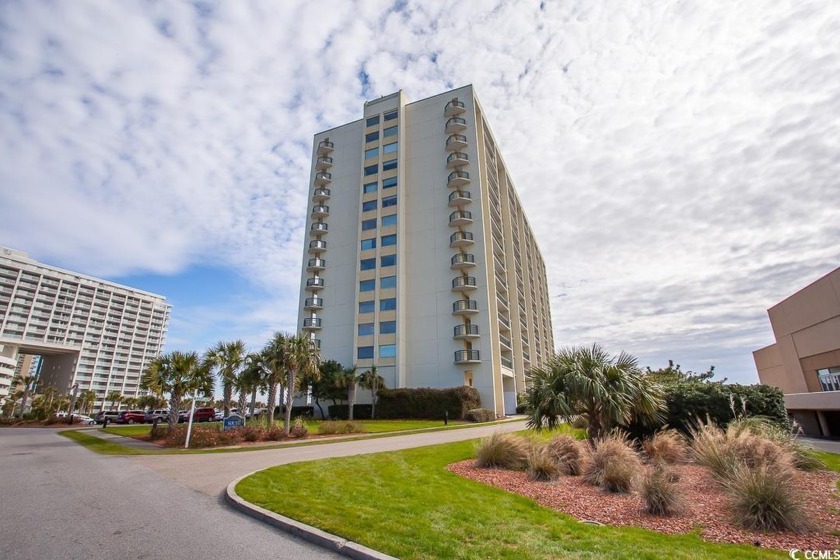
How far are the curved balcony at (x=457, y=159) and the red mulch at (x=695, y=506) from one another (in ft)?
151

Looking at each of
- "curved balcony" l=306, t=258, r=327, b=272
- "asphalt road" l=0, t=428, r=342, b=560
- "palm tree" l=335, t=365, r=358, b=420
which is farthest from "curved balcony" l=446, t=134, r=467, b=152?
"asphalt road" l=0, t=428, r=342, b=560

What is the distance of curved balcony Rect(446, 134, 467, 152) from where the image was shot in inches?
2084

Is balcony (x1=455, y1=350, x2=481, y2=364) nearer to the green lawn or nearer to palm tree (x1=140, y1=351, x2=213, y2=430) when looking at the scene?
palm tree (x1=140, y1=351, x2=213, y2=430)

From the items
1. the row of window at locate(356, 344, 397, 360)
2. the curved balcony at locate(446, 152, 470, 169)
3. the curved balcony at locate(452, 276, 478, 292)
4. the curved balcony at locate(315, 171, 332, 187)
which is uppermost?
the curved balcony at locate(315, 171, 332, 187)

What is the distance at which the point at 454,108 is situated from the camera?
54.4 m

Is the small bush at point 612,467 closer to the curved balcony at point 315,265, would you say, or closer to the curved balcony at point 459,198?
the curved balcony at point 459,198

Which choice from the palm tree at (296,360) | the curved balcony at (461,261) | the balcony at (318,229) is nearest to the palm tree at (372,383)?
the curved balcony at (461,261)

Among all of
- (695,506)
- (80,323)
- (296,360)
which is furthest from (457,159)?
(80,323)

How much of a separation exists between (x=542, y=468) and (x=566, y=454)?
4.53 ft

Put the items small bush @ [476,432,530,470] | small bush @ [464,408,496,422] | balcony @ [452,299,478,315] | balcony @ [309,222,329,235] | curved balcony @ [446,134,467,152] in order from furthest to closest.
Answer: balcony @ [309,222,329,235] → curved balcony @ [446,134,467,152] → balcony @ [452,299,478,315] → small bush @ [464,408,496,422] → small bush @ [476,432,530,470]

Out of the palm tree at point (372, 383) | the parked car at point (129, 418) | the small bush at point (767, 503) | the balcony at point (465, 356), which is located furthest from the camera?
the parked car at point (129, 418)

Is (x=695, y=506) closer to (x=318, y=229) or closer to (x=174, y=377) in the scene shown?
(x=174, y=377)

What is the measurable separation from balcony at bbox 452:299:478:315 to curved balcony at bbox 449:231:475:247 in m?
7.16

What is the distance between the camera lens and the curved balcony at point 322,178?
5978 cm
